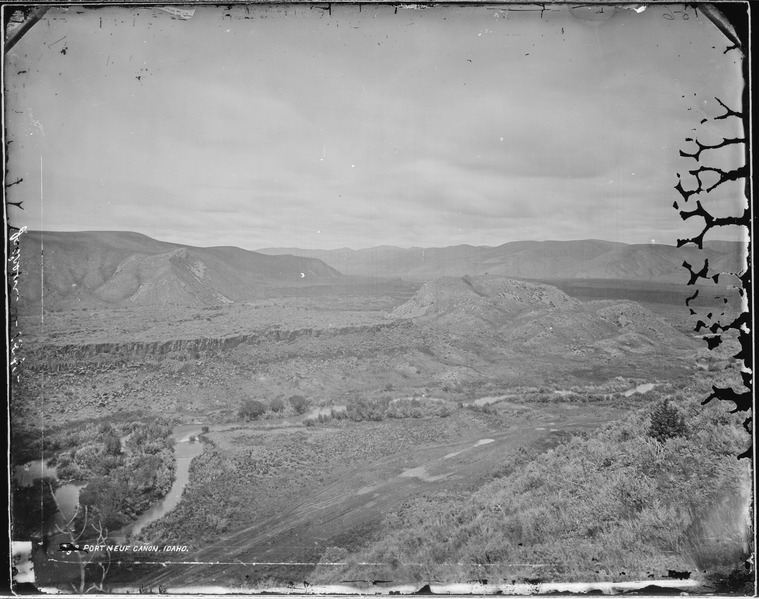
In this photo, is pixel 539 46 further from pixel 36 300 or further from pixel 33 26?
pixel 36 300

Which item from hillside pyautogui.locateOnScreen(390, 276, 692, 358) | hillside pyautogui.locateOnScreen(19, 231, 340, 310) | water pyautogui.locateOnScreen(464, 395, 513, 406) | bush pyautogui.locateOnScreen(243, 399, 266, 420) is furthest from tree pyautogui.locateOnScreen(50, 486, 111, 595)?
water pyautogui.locateOnScreen(464, 395, 513, 406)

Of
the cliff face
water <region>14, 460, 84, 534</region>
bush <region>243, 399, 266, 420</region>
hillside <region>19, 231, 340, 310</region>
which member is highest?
hillside <region>19, 231, 340, 310</region>

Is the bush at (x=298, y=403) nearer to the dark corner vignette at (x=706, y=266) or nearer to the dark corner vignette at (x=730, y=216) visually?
the dark corner vignette at (x=706, y=266)

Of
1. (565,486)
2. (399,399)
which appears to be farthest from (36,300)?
(565,486)

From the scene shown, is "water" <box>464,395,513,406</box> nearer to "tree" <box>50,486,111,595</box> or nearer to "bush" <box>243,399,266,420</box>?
"bush" <box>243,399,266,420</box>

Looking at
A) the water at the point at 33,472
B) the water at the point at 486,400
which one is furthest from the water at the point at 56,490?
the water at the point at 486,400

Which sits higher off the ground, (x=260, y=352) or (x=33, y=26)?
(x=33, y=26)
